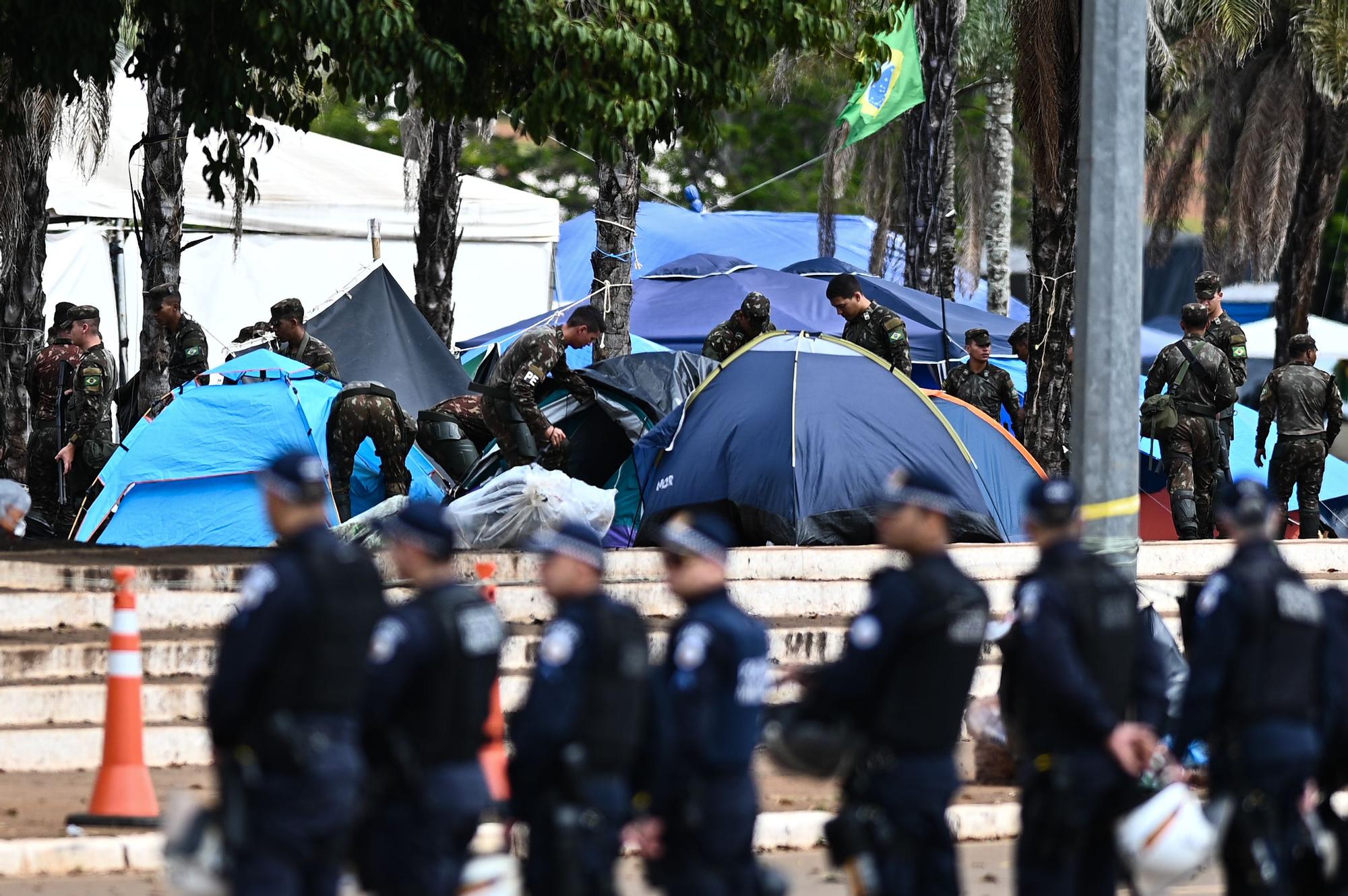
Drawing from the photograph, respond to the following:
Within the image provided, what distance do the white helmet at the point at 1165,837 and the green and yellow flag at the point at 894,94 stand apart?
11.7 meters

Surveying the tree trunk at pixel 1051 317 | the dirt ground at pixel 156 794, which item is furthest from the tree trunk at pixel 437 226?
the dirt ground at pixel 156 794

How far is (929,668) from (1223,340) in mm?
9597

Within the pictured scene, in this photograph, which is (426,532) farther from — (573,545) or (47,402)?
(47,402)

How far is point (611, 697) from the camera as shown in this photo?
5539mm

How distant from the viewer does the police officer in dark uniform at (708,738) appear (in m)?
5.62

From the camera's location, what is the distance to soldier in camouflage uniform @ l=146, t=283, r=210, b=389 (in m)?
14.5

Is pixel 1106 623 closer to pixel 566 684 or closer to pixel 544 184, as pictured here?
pixel 566 684

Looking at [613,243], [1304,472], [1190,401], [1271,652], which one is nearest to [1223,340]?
[1190,401]

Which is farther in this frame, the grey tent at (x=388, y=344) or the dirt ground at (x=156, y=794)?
the grey tent at (x=388, y=344)

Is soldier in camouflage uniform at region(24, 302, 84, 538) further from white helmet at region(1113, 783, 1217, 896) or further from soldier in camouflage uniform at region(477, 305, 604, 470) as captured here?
white helmet at region(1113, 783, 1217, 896)

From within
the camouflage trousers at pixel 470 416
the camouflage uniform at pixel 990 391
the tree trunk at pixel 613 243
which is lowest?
the camouflage trousers at pixel 470 416

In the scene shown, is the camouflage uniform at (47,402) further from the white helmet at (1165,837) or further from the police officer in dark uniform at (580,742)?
the white helmet at (1165,837)

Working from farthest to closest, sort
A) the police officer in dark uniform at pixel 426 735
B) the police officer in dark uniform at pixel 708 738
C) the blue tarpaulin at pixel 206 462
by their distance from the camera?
the blue tarpaulin at pixel 206 462
the police officer in dark uniform at pixel 708 738
the police officer in dark uniform at pixel 426 735

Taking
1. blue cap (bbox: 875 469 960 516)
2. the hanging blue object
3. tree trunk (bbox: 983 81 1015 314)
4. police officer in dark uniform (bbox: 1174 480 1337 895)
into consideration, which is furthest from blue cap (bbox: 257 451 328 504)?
the hanging blue object
